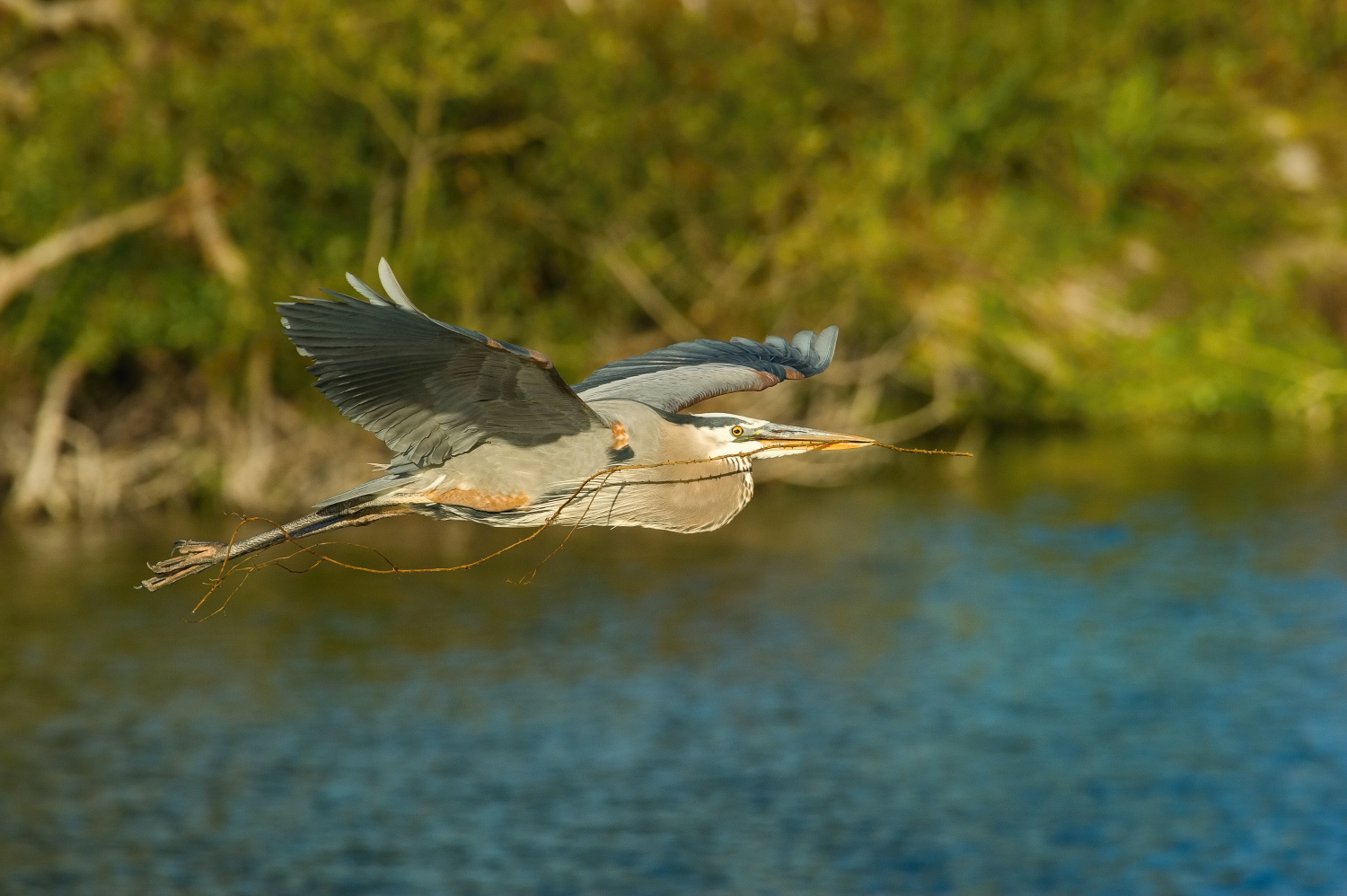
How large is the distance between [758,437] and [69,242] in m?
33.2

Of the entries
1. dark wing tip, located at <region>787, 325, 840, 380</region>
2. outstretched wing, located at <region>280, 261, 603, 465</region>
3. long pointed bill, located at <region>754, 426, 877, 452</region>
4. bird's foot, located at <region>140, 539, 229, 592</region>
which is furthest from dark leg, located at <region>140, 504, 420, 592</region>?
dark wing tip, located at <region>787, 325, 840, 380</region>

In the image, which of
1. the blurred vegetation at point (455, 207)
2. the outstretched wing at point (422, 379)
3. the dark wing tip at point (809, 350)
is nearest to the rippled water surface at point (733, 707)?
the blurred vegetation at point (455, 207)

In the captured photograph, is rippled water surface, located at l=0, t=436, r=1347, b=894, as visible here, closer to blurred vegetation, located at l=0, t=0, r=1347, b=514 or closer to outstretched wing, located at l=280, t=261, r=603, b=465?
blurred vegetation, located at l=0, t=0, r=1347, b=514

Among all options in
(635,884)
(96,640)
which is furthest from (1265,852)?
(96,640)

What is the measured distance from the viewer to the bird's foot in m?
7.77

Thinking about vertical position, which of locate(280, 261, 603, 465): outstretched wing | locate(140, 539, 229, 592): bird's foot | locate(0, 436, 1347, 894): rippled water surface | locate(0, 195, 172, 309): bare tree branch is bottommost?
locate(0, 436, 1347, 894): rippled water surface

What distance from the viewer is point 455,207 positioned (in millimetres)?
39312

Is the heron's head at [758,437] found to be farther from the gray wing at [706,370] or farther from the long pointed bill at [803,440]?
the gray wing at [706,370]

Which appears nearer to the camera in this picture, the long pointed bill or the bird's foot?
the long pointed bill

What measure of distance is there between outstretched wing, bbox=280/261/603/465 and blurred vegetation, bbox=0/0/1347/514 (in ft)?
93.5

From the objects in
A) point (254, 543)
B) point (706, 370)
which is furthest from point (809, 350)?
point (254, 543)

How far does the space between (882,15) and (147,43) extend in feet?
71.0

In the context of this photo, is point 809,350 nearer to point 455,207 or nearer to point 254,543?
point 254,543

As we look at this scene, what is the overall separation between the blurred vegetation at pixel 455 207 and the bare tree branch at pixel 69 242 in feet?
0.17
